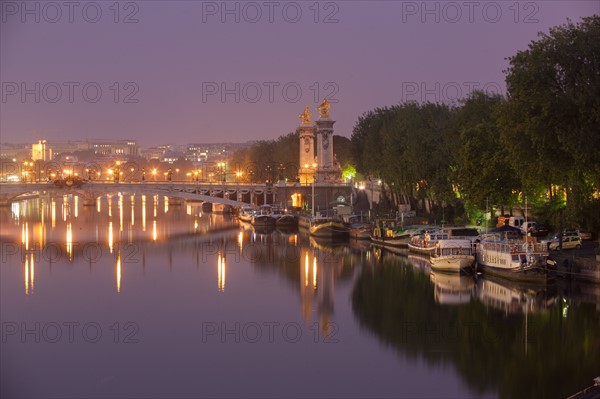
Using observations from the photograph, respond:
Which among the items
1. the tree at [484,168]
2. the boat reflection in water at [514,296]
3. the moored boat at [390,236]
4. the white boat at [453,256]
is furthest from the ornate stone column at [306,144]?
the boat reflection in water at [514,296]

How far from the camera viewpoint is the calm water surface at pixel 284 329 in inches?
908

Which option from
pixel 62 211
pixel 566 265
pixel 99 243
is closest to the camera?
pixel 566 265

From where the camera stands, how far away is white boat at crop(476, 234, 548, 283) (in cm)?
3403

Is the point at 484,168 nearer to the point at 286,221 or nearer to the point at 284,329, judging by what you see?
the point at 284,329

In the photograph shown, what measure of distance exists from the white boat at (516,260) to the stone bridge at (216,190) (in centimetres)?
3974

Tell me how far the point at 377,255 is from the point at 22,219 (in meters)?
41.2

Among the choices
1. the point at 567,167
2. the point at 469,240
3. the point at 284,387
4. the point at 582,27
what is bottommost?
the point at 284,387

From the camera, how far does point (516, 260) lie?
34.7m

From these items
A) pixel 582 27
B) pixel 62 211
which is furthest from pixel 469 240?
pixel 62 211

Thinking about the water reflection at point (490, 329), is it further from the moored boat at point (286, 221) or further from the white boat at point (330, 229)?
the moored boat at point (286, 221)

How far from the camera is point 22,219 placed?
78.0 m

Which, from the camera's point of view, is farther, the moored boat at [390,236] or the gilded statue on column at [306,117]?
the gilded statue on column at [306,117]

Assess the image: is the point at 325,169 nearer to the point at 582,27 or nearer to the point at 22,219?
the point at 22,219

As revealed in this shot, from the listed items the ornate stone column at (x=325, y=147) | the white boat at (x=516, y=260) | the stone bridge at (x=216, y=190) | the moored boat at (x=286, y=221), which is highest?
the ornate stone column at (x=325, y=147)
